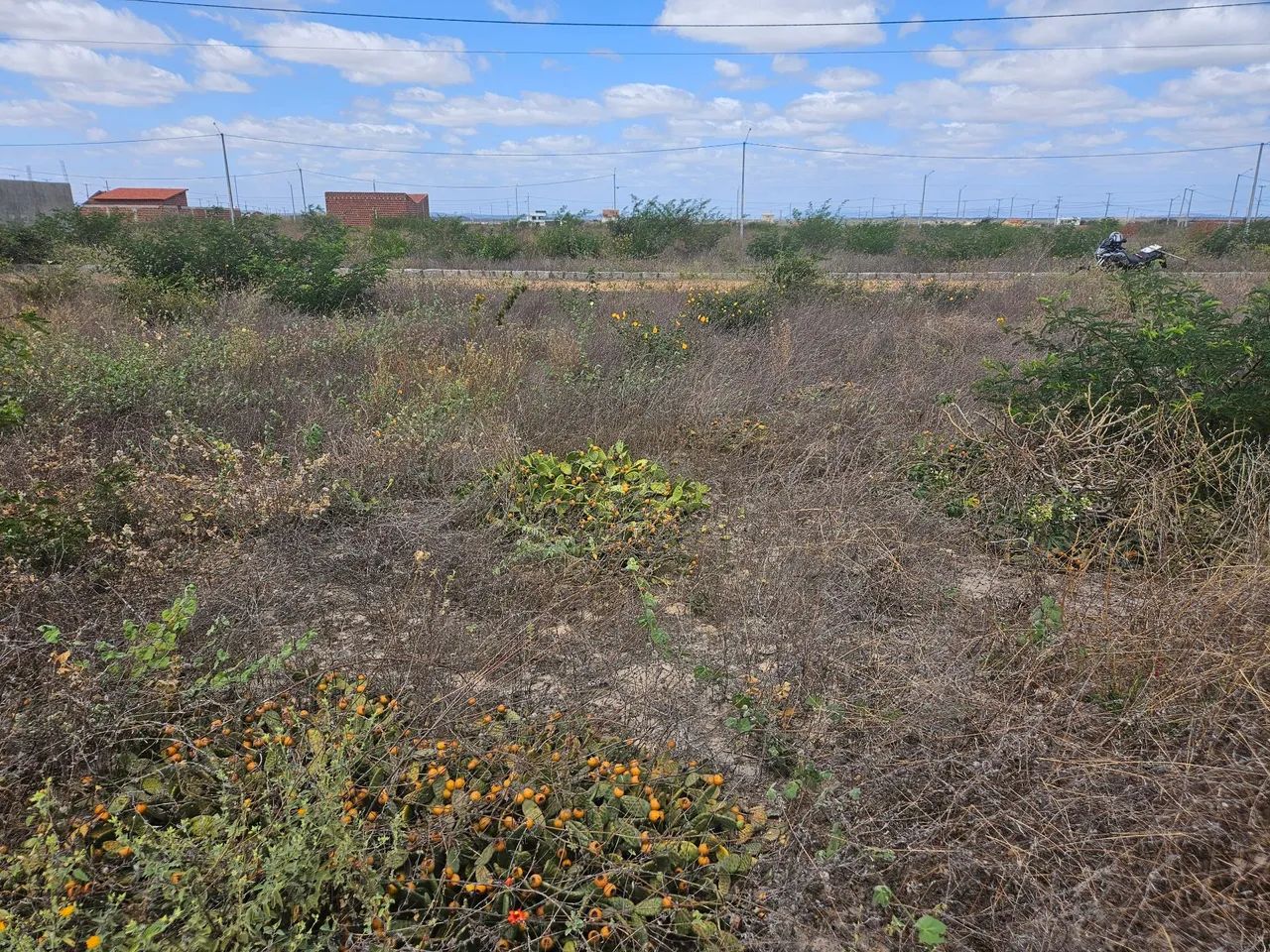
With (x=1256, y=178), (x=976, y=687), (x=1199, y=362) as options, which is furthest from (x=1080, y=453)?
(x=1256, y=178)

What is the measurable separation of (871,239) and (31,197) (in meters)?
34.8

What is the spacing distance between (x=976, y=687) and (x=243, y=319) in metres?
7.40

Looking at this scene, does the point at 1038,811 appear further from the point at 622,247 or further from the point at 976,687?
the point at 622,247

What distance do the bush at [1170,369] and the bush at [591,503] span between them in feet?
7.03

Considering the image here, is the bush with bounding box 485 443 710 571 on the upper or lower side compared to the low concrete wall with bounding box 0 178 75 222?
lower

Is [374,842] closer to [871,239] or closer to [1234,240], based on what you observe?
[871,239]

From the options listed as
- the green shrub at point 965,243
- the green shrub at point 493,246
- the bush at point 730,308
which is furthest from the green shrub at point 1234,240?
the green shrub at point 493,246

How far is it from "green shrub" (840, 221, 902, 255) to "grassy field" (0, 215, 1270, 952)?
802 inches

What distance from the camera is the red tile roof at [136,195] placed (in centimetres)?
4497

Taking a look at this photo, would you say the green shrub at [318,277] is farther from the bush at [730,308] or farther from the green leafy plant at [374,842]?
the green leafy plant at [374,842]

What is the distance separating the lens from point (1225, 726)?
2180mm

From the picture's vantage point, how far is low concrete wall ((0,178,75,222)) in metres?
31.1

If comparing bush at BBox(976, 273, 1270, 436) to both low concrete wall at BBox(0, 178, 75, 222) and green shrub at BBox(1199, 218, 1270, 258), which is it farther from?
low concrete wall at BBox(0, 178, 75, 222)

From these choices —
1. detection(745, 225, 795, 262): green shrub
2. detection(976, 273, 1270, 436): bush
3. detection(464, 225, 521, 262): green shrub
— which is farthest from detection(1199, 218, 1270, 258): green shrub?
detection(976, 273, 1270, 436): bush
